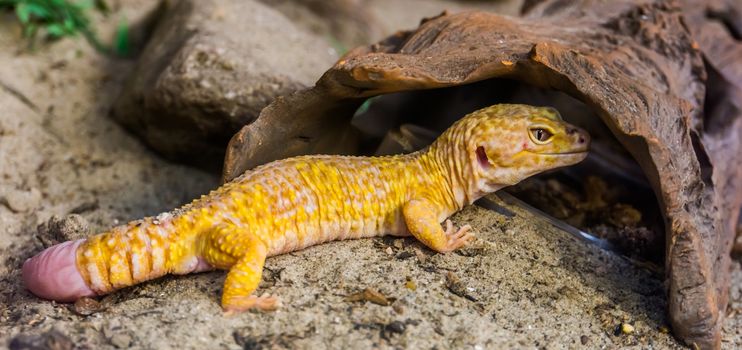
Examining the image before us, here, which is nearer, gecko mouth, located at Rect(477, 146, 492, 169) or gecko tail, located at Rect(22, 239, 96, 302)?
gecko tail, located at Rect(22, 239, 96, 302)

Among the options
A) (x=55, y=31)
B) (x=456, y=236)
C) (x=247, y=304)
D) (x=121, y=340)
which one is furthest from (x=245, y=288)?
(x=55, y=31)

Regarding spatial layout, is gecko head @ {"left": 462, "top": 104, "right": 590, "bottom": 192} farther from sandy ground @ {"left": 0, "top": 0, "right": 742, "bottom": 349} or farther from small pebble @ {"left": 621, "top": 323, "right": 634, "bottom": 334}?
small pebble @ {"left": 621, "top": 323, "right": 634, "bottom": 334}

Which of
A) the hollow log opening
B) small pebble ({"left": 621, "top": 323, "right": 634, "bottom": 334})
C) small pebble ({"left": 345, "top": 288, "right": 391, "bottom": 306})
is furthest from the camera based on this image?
the hollow log opening

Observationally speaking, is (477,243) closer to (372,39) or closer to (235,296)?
(235,296)

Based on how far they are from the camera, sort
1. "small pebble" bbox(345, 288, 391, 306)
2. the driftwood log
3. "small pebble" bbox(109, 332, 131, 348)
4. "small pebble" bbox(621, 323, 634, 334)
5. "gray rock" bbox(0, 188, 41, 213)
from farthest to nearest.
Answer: "gray rock" bbox(0, 188, 41, 213) → "small pebble" bbox(621, 323, 634, 334) → the driftwood log → "small pebble" bbox(345, 288, 391, 306) → "small pebble" bbox(109, 332, 131, 348)

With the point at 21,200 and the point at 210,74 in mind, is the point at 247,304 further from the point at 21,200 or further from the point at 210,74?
the point at 21,200

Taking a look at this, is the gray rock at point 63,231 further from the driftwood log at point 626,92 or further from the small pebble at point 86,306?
the driftwood log at point 626,92

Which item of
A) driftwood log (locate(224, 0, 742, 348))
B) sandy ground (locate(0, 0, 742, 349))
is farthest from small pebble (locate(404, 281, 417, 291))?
driftwood log (locate(224, 0, 742, 348))
